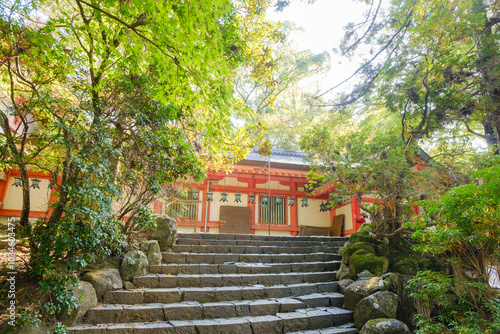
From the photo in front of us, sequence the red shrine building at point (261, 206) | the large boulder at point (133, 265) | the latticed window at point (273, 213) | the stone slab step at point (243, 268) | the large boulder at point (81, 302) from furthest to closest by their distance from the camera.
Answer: the latticed window at point (273, 213), the red shrine building at point (261, 206), the stone slab step at point (243, 268), the large boulder at point (133, 265), the large boulder at point (81, 302)

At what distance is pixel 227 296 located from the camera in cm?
495

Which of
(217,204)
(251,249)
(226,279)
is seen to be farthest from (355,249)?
(217,204)

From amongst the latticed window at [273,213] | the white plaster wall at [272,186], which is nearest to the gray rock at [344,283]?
the latticed window at [273,213]

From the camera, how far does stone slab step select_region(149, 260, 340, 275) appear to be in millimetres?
5480

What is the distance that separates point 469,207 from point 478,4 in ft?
22.9

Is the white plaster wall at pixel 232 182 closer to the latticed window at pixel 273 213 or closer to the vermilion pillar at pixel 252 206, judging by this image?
the vermilion pillar at pixel 252 206

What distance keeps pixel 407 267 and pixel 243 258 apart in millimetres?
3580

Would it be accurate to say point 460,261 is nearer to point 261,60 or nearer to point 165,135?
point 165,135

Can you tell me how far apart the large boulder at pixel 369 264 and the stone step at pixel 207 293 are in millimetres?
857

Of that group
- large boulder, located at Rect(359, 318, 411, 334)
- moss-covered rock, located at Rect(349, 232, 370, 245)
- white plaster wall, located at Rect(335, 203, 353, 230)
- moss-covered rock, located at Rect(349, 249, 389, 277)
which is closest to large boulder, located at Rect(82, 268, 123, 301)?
large boulder, located at Rect(359, 318, 411, 334)

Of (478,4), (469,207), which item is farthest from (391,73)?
(469,207)

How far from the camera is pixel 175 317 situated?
430 cm

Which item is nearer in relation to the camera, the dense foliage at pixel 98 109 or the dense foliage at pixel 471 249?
the dense foliage at pixel 471 249

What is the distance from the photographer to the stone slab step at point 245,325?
3.77m
